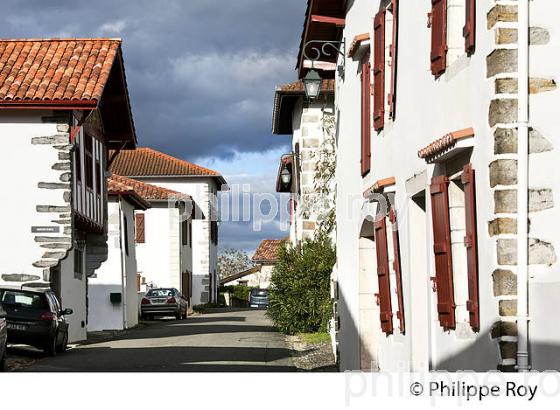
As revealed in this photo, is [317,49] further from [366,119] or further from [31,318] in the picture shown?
[31,318]

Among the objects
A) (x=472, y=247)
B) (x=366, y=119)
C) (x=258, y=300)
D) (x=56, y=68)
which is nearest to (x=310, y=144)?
(x=56, y=68)

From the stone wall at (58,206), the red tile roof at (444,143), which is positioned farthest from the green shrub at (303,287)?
the red tile roof at (444,143)

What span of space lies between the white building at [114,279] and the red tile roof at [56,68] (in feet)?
30.5

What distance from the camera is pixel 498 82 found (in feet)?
26.5

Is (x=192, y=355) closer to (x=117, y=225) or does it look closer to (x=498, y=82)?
(x=498, y=82)

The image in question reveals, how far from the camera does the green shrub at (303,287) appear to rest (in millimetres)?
25609

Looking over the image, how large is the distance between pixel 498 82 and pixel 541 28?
533 mm

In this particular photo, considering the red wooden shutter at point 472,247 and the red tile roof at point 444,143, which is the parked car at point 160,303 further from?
the red wooden shutter at point 472,247

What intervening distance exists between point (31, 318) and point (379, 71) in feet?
34.9

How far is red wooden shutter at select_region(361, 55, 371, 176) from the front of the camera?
14.3 metres

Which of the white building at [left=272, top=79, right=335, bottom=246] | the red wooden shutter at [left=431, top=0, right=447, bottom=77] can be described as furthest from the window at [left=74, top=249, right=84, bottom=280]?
the red wooden shutter at [left=431, top=0, right=447, bottom=77]

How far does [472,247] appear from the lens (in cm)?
871

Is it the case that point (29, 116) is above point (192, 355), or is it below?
above
